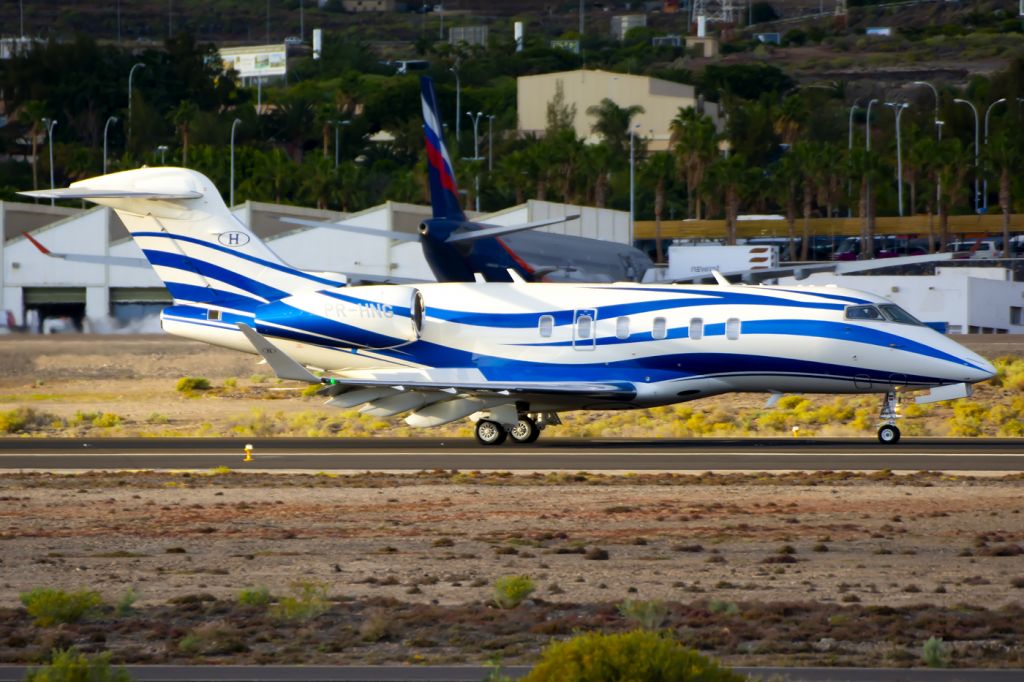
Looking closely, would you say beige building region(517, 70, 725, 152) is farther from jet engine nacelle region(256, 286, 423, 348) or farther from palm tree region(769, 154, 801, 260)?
jet engine nacelle region(256, 286, 423, 348)

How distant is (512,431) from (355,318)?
3.77 meters

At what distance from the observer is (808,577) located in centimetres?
1587

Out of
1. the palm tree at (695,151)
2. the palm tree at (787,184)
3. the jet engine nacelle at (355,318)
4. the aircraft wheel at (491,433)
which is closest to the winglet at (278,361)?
the jet engine nacelle at (355,318)

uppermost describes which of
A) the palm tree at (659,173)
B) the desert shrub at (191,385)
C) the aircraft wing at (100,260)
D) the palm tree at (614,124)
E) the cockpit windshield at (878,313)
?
the palm tree at (614,124)

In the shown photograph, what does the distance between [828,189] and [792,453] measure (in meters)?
80.1

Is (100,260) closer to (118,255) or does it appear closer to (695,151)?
(118,255)

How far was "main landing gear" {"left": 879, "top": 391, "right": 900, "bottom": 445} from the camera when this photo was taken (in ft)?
96.9

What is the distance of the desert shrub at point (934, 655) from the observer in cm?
1193

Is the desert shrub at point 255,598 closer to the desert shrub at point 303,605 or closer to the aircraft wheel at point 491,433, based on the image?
the desert shrub at point 303,605

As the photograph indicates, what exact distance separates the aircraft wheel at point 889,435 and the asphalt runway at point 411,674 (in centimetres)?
1799

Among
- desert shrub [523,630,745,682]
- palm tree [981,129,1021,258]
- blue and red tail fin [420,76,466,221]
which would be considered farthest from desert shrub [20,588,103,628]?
palm tree [981,129,1021,258]

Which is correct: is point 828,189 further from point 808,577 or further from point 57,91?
point 808,577

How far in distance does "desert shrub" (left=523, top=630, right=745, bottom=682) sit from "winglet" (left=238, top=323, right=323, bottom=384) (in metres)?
19.2

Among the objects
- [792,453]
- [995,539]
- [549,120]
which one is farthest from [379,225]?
[549,120]
